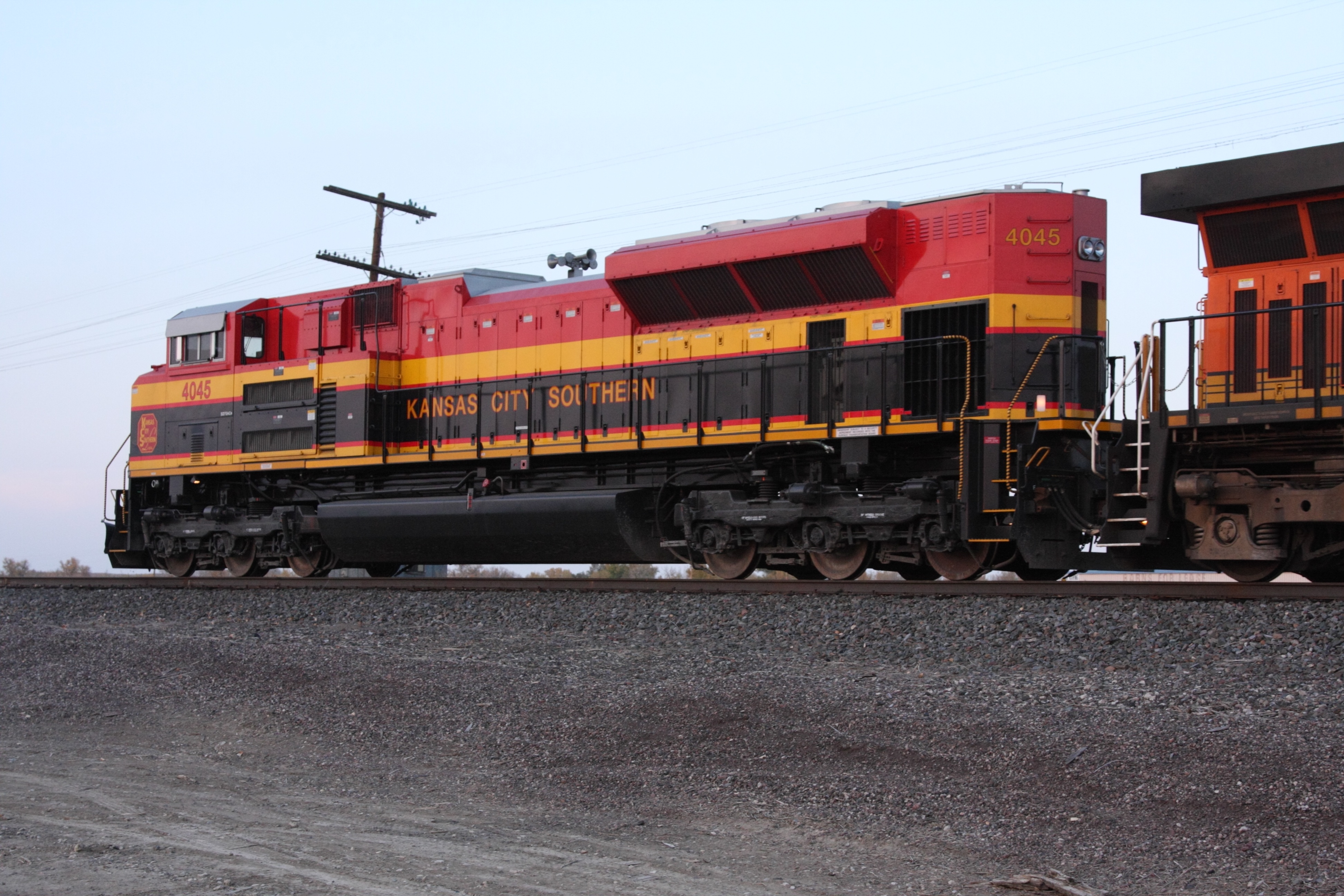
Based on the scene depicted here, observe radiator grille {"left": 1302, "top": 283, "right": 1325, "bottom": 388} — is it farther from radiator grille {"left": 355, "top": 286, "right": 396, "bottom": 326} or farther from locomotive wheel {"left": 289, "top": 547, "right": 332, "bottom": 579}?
locomotive wheel {"left": 289, "top": 547, "right": 332, "bottom": 579}

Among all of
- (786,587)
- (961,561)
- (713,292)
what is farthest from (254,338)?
(961,561)

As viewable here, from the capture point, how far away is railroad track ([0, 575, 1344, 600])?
941 cm

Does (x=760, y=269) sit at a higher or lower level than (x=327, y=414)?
higher

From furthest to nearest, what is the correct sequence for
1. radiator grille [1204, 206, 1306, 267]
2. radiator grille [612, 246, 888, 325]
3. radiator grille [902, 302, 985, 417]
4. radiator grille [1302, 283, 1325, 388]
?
radiator grille [612, 246, 888, 325] < radiator grille [902, 302, 985, 417] < radiator grille [1204, 206, 1306, 267] < radiator grille [1302, 283, 1325, 388]

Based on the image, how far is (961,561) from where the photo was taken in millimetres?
11836

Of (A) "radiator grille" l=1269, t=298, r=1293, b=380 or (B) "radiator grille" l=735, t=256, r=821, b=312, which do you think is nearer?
(A) "radiator grille" l=1269, t=298, r=1293, b=380

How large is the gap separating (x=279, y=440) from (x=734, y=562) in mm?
7150

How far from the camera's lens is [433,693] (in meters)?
8.03

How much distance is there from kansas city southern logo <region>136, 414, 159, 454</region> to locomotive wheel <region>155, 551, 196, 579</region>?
1546 mm

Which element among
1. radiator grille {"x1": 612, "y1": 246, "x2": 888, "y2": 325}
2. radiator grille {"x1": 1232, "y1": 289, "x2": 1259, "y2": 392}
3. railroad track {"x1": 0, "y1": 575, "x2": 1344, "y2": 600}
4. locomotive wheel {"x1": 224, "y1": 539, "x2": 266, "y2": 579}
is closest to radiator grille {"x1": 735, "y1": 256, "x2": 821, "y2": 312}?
radiator grille {"x1": 612, "y1": 246, "x2": 888, "y2": 325}

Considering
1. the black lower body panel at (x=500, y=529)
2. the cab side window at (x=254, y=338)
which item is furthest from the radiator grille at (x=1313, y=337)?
the cab side window at (x=254, y=338)

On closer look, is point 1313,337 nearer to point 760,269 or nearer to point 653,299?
point 760,269

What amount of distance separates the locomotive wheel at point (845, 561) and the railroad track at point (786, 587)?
1.69 ft

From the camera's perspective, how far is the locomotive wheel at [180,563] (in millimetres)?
18250
